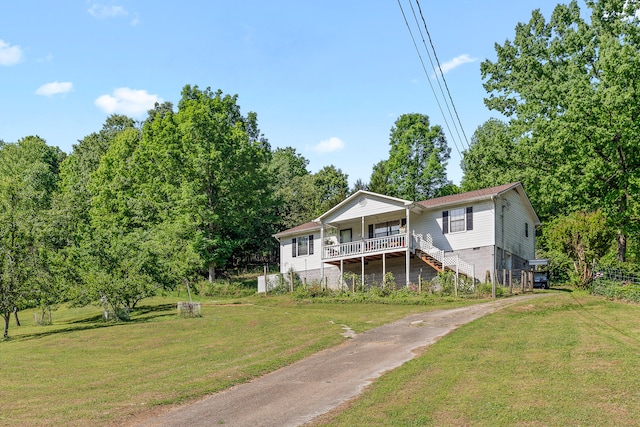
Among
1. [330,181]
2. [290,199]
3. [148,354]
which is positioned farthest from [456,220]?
[330,181]

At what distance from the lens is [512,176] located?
41.6m

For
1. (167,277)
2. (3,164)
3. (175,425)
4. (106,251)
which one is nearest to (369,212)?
(167,277)

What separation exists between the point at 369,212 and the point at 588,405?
2926 centimetres

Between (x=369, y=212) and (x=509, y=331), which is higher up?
(x=369, y=212)

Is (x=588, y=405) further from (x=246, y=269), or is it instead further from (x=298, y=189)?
(x=298, y=189)

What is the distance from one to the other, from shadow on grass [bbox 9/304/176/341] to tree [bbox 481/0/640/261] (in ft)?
76.7

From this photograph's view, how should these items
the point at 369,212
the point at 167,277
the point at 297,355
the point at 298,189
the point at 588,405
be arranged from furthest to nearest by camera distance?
the point at 298,189
the point at 369,212
the point at 167,277
the point at 297,355
the point at 588,405

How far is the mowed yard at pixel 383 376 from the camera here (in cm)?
1199

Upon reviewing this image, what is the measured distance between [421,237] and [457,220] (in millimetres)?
2399

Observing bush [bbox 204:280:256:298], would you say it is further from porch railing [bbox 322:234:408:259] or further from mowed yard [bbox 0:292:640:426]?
mowed yard [bbox 0:292:640:426]

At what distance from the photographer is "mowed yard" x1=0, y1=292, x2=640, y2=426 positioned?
39.3 ft

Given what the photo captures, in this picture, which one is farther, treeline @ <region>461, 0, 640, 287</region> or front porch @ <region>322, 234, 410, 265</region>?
front porch @ <region>322, 234, 410, 265</region>

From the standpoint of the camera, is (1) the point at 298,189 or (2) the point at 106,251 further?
(1) the point at 298,189

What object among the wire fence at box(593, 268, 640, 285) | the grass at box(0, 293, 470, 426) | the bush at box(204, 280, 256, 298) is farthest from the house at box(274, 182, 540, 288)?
the wire fence at box(593, 268, 640, 285)
